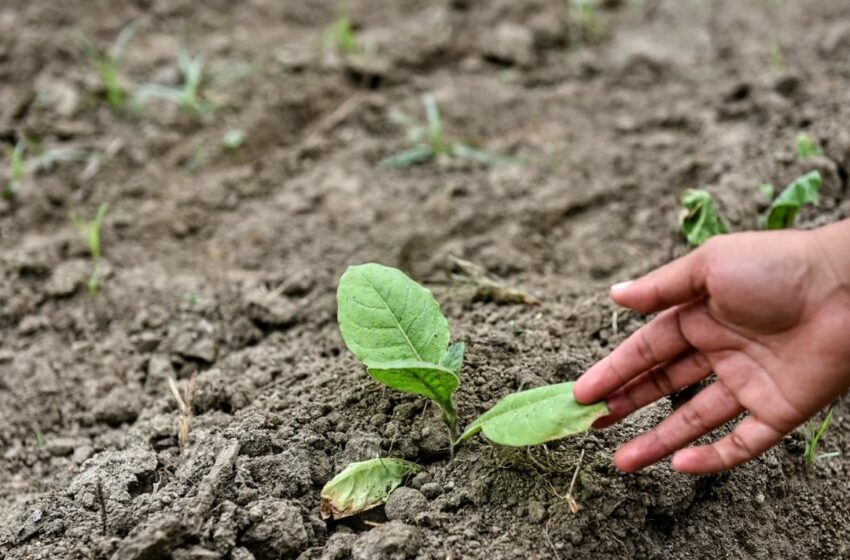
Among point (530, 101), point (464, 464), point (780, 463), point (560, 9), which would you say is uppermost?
point (560, 9)

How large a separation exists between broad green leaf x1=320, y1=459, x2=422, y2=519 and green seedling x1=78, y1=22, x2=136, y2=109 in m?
2.31

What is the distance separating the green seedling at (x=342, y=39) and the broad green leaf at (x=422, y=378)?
7.45 feet

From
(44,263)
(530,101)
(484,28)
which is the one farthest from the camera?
(484,28)

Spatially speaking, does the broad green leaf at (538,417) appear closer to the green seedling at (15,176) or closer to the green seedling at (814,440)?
the green seedling at (814,440)

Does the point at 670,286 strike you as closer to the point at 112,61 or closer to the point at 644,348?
the point at 644,348

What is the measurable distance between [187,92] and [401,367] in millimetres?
2203

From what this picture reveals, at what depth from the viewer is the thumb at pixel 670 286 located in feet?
5.27

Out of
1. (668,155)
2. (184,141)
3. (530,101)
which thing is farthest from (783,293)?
(184,141)

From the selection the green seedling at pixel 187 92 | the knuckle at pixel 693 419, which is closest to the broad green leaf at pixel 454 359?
the knuckle at pixel 693 419

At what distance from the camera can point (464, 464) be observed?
1.84 meters

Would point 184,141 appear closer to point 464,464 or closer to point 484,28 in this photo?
point 484,28

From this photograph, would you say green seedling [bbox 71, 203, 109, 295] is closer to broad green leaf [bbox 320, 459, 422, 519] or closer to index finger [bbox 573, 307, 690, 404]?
broad green leaf [bbox 320, 459, 422, 519]

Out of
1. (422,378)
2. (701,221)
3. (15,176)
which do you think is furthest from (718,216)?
(15,176)

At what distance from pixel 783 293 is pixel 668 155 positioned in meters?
1.74
